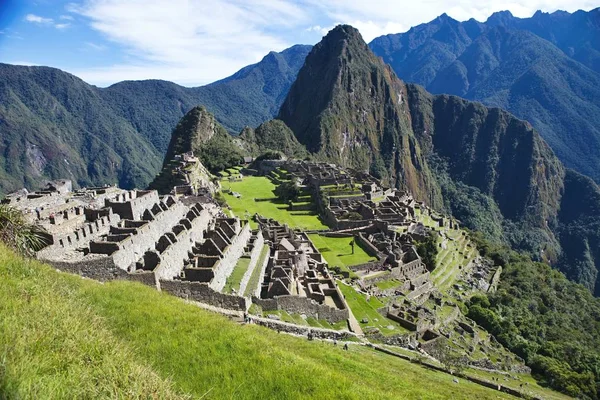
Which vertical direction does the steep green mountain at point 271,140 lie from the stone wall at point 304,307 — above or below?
above

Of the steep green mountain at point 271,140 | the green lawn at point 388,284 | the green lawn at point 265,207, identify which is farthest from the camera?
the steep green mountain at point 271,140

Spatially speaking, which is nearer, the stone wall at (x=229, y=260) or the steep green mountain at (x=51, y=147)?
the stone wall at (x=229, y=260)

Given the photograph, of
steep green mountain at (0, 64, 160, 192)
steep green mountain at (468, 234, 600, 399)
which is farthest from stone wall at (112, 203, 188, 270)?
steep green mountain at (0, 64, 160, 192)

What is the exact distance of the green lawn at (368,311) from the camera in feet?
95.0

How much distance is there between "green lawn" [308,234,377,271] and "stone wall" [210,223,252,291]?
12774 mm

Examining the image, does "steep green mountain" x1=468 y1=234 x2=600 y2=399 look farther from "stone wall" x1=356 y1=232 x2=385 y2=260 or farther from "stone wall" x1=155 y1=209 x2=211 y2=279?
"stone wall" x1=155 y1=209 x2=211 y2=279

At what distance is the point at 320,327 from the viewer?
76.9 feet

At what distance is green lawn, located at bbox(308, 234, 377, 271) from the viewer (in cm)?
4194

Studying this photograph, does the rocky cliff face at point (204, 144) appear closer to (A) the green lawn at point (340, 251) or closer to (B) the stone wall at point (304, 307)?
(A) the green lawn at point (340, 251)

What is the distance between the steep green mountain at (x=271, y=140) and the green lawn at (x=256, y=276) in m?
105

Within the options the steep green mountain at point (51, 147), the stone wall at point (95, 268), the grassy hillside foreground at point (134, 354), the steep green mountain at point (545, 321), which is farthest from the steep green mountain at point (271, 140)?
the grassy hillside foreground at point (134, 354)

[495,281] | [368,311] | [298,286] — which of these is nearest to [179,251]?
[298,286]

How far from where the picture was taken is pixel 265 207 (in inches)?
2409

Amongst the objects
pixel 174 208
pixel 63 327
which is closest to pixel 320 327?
pixel 174 208
